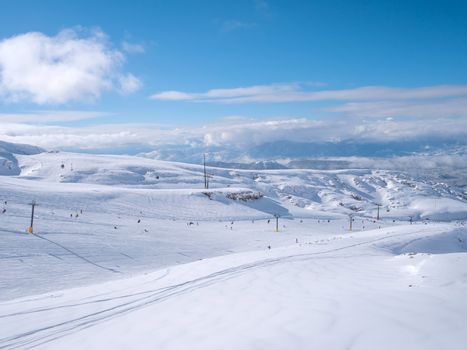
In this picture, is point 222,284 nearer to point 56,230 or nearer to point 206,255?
point 206,255

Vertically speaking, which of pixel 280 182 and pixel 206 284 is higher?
pixel 206 284

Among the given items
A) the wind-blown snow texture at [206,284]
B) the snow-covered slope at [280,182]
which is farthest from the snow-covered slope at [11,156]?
the wind-blown snow texture at [206,284]

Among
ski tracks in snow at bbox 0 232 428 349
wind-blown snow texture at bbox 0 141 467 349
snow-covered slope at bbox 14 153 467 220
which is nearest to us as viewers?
wind-blown snow texture at bbox 0 141 467 349

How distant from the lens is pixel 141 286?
13.8 m

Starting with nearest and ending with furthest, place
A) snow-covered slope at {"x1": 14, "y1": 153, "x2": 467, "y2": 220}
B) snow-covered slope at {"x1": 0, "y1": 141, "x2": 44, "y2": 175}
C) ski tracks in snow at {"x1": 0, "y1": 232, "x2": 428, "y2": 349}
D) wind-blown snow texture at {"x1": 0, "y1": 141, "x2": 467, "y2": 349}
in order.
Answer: wind-blown snow texture at {"x1": 0, "y1": 141, "x2": 467, "y2": 349} < ski tracks in snow at {"x1": 0, "y1": 232, "x2": 428, "y2": 349} < snow-covered slope at {"x1": 14, "y1": 153, "x2": 467, "y2": 220} < snow-covered slope at {"x1": 0, "y1": 141, "x2": 44, "y2": 175}

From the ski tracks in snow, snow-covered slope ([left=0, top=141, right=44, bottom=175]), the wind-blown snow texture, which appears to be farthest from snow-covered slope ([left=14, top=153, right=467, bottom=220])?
the ski tracks in snow

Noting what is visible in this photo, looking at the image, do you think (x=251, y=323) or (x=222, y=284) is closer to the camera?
(x=251, y=323)

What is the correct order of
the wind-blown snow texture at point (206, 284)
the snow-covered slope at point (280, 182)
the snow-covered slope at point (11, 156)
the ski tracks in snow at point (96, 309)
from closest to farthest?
the wind-blown snow texture at point (206, 284)
the ski tracks in snow at point (96, 309)
the snow-covered slope at point (280, 182)
the snow-covered slope at point (11, 156)

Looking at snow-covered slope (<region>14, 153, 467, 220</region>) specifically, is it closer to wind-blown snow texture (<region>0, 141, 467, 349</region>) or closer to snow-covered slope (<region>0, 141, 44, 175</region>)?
snow-covered slope (<region>0, 141, 44, 175</region>)

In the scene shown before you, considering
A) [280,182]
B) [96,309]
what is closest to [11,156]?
[280,182]

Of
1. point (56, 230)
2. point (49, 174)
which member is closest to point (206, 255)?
point (56, 230)

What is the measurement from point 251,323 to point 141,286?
7636mm

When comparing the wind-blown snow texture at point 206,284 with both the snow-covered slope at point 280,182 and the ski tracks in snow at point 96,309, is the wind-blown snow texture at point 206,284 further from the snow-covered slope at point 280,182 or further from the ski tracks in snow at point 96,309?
the snow-covered slope at point 280,182

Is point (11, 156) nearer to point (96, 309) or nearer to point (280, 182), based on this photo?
point (280, 182)
